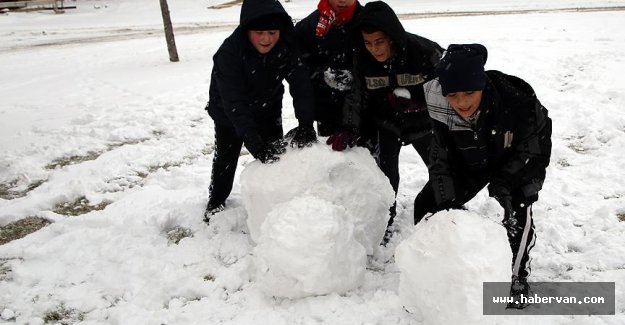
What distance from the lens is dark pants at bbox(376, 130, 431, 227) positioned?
3.26m

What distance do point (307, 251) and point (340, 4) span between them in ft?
5.49

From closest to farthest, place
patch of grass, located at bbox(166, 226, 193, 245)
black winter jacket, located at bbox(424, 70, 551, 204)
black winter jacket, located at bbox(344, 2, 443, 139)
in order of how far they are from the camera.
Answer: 1. black winter jacket, located at bbox(424, 70, 551, 204)
2. black winter jacket, located at bbox(344, 2, 443, 139)
3. patch of grass, located at bbox(166, 226, 193, 245)

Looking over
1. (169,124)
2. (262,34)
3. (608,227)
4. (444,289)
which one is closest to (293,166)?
(262,34)

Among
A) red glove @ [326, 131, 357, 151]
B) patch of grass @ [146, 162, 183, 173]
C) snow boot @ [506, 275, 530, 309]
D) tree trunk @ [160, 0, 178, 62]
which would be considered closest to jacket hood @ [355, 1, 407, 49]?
red glove @ [326, 131, 357, 151]

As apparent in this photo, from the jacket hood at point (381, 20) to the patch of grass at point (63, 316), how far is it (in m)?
2.49

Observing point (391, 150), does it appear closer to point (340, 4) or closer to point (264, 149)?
point (264, 149)

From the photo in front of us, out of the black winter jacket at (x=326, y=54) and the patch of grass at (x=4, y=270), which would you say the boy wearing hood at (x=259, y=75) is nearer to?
the black winter jacket at (x=326, y=54)

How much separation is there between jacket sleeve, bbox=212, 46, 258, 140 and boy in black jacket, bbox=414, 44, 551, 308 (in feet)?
4.09

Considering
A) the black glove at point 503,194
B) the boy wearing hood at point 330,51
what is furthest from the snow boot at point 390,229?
the black glove at point 503,194

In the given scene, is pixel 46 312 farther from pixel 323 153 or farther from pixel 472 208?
pixel 472 208

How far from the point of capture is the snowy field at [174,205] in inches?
110

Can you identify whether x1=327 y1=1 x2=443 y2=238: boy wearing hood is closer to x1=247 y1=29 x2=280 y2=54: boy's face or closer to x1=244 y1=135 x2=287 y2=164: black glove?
x1=244 y1=135 x2=287 y2=164: black glove

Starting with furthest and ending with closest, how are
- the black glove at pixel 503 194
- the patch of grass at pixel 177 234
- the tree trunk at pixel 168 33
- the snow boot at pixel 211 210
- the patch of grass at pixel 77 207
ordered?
1. the tree trunk at pixel 168 33
2. the patch of grass at pixel 77 207
3. the snow boot at pixel 211 210
4. the patch of grass at pixel 177 234
5. the black glove at pixel 503 194

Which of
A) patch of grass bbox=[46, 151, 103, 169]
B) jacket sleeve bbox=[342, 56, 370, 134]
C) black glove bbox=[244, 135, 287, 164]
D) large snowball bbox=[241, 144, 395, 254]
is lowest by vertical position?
patch of grass bbox=[46, 151, 103, 169]
